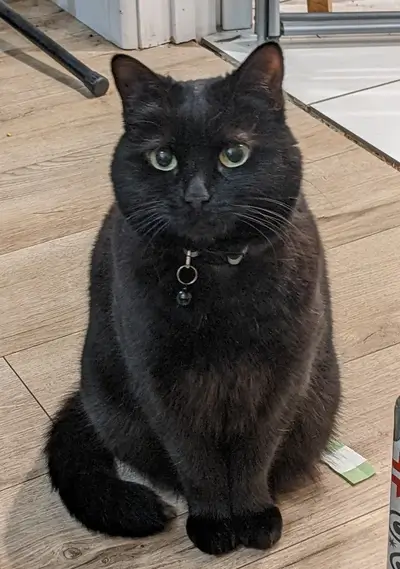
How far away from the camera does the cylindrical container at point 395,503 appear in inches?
35.4

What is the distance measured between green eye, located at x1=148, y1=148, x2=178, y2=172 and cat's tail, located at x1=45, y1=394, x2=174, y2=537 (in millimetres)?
455

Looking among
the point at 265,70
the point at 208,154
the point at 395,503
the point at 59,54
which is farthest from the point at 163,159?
the point at 59,54

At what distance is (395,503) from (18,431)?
28.3 inches

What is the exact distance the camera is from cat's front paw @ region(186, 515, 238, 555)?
1.27 m

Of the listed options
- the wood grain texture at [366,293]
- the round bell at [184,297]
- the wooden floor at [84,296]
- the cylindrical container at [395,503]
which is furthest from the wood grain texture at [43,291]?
the cylindrical container at [395,503]

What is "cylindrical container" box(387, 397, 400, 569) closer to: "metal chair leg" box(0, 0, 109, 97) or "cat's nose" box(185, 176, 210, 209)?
"cat's nose" box(185, 176, 210, 209)

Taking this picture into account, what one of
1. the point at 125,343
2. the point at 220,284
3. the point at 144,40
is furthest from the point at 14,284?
the point at 144,40

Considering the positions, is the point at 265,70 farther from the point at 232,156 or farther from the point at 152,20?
the point at 152,20

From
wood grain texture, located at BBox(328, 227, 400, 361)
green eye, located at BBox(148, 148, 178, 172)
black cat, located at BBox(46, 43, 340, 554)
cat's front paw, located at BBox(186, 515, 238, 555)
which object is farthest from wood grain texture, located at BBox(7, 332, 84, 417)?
green eye, located at BBox(148, 148, 178, 172)

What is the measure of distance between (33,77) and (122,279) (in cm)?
140

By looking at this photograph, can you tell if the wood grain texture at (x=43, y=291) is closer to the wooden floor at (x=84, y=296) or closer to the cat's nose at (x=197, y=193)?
the wooden floor at (x=84, y=296)

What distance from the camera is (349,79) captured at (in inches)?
91.8

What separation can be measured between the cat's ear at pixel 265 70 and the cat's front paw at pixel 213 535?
56 centimetres

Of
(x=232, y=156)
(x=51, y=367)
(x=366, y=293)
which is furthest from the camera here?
(x=366, y=293)
